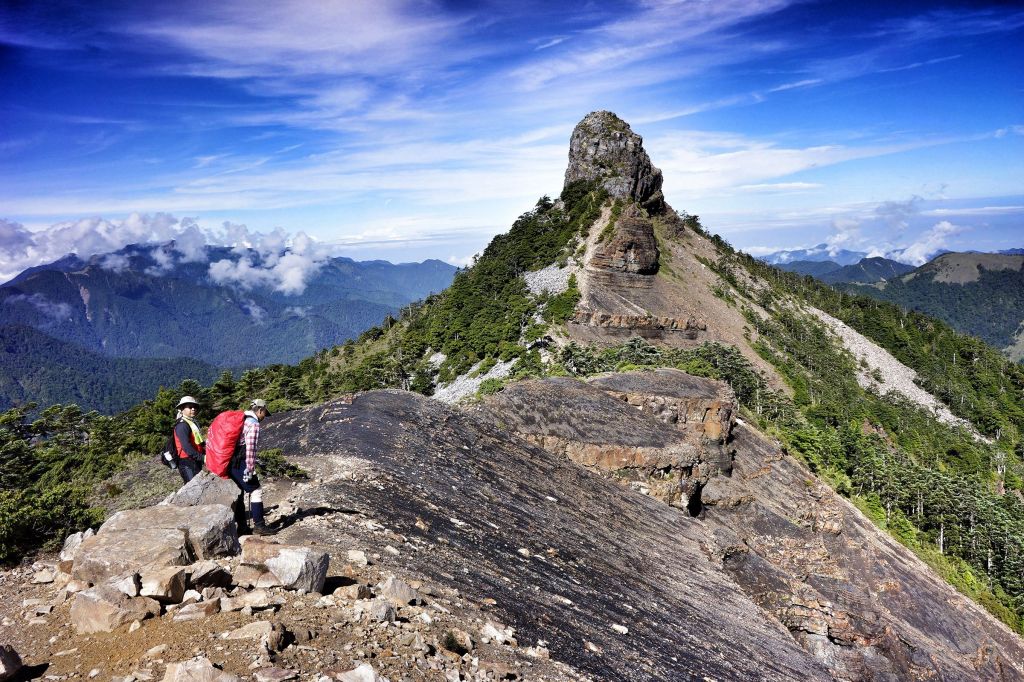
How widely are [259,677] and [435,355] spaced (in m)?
71.5

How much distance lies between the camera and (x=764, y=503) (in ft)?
105

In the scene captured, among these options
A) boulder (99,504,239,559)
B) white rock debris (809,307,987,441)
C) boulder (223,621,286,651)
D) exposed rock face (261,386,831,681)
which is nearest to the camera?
boulder (223,621,286,651)

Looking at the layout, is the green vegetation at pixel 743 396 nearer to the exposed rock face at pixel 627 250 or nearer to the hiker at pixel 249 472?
the hiker at pixel 249 472

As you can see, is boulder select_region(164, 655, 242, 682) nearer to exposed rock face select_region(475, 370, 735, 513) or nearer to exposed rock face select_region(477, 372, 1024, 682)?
exposed rock face select_region(475, 370, 735, 513)

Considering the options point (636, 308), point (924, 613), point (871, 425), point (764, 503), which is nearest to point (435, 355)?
point (636, 308)

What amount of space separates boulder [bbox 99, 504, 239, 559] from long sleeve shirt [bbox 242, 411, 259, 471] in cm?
119

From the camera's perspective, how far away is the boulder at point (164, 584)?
23.2 ft

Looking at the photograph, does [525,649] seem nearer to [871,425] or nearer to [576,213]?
[576,213]

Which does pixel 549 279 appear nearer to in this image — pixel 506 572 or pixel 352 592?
pixel 506 572

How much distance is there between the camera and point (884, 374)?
115 meters

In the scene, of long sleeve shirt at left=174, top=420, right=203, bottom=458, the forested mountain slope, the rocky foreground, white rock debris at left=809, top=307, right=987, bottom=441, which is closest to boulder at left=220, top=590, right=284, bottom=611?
the rocky foreground

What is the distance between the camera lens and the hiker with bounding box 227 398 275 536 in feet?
33.3

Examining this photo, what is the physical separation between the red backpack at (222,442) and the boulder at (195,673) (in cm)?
493

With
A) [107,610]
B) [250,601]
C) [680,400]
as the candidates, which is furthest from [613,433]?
[107,610]
